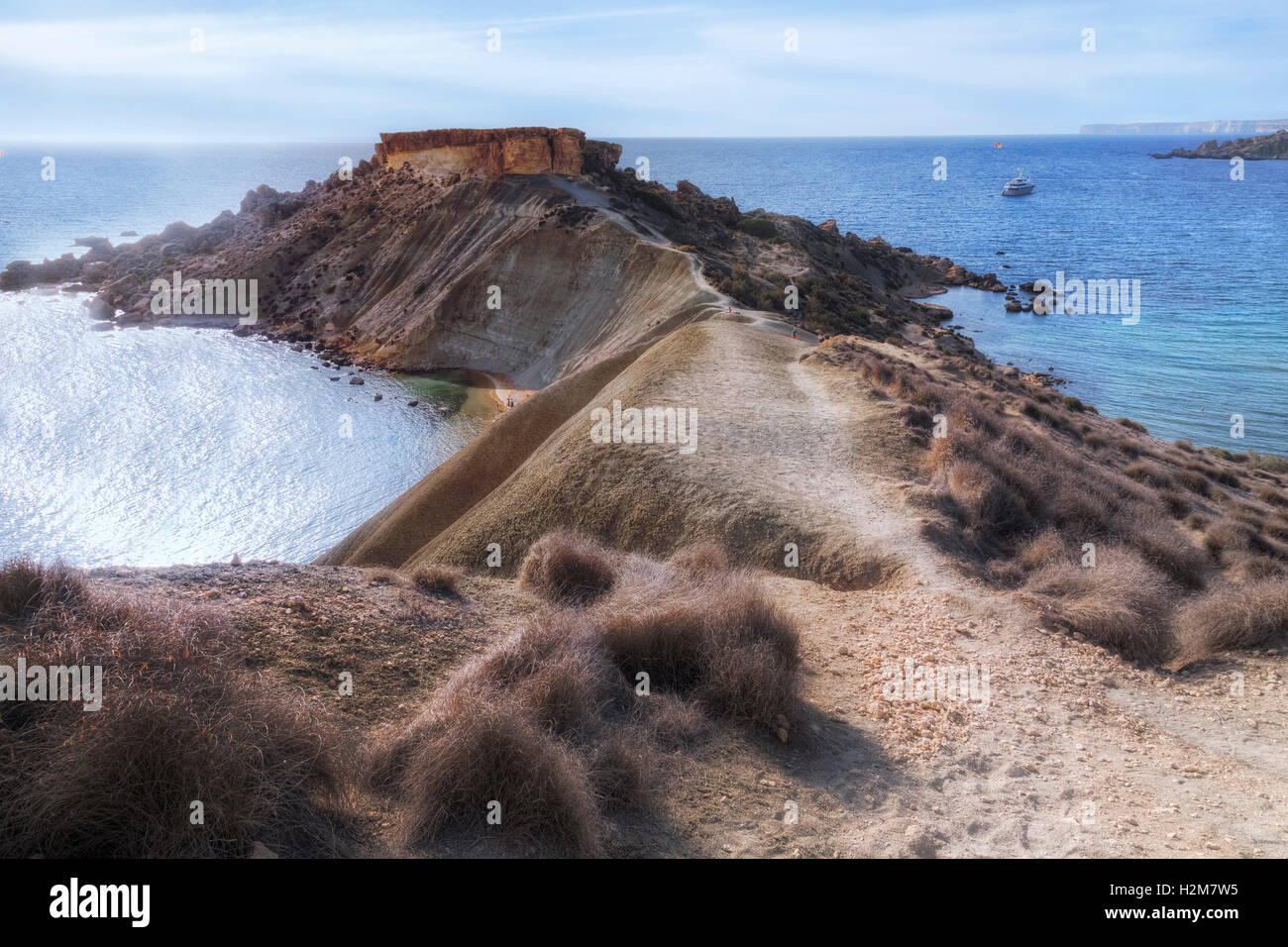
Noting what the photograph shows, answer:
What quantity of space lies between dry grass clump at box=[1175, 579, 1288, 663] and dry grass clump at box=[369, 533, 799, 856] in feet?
18.0

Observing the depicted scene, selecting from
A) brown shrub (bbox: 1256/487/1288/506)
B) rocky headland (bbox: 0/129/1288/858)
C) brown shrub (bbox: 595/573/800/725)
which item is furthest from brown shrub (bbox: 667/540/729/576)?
brown shrub (bbox: 1256/487/1288/506)

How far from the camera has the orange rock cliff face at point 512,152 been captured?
179 ft

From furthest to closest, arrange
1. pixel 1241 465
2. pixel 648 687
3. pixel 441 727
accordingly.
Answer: pixel 1241 465 → pixel 648 687 → pixel 441 727

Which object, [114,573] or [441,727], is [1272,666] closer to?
[441,727]

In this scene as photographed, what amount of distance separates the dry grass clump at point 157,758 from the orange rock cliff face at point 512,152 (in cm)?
5315

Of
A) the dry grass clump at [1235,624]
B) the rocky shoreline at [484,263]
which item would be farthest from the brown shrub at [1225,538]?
the rocky shoreline at [484,263]

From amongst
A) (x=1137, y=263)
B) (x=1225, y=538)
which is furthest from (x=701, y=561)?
(x=1137, y=263)

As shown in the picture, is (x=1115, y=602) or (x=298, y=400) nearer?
(x=1115, y=602)

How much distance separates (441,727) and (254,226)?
7554 centimetres

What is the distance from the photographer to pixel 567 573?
36.9 feet

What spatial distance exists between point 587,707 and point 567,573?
4.14 m

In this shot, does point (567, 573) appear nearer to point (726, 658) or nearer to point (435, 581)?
point (435, 581)

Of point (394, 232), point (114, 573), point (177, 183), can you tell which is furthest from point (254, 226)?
point (177, 183)

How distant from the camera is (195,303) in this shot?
6181 cm
